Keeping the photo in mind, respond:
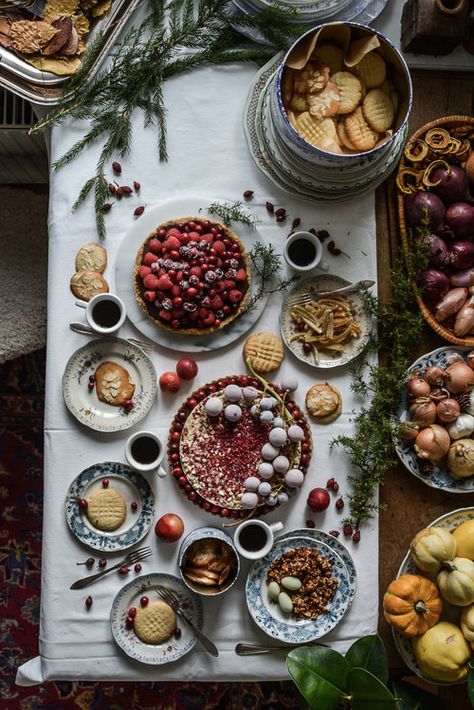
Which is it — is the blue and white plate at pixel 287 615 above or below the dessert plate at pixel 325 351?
below

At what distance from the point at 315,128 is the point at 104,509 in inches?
37.7

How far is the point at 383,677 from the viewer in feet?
4.64

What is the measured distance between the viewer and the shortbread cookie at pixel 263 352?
1576 mm

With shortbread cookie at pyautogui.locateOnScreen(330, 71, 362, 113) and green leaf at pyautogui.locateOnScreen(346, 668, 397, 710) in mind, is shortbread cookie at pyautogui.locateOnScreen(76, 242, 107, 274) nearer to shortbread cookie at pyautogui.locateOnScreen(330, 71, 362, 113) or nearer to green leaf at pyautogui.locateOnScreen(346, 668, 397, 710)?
shortbread cookie at pyautogui.locateOnScreen(330, 71, 362, 113)

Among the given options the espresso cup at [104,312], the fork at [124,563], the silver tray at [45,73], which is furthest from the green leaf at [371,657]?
the silver tray at [45,73]

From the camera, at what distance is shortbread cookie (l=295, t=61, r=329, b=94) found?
4.89ft

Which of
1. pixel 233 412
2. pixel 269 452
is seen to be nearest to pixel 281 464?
pixel 269 452

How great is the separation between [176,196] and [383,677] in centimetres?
114

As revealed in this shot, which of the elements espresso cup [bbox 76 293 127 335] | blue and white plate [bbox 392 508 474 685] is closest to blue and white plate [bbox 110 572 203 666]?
blue and white plate [bbox 392 508 474 685]

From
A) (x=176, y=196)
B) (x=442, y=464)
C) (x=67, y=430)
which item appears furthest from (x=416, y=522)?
(x=176, y=196)

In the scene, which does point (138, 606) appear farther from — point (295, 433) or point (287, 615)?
point (295, 433)

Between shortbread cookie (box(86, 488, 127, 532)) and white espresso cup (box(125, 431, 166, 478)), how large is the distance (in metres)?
0.09

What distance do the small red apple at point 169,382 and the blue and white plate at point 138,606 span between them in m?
0.41

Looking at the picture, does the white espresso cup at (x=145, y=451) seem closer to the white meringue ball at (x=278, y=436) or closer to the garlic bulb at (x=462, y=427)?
the white meringue ball at (x=278, y=436)
